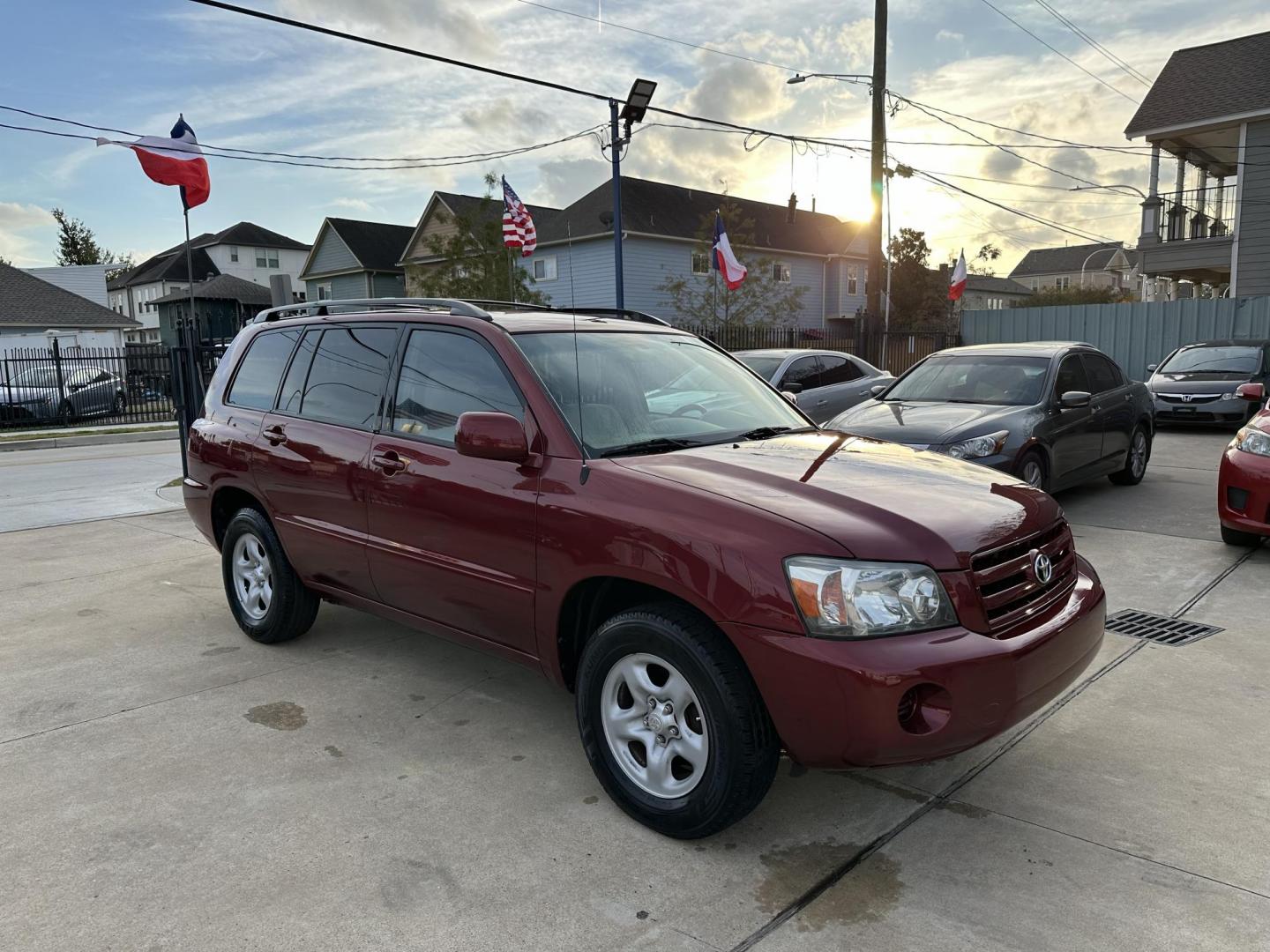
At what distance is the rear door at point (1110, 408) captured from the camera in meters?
8.71

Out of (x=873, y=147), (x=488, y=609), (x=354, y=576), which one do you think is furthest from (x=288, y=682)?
(x=873, y=147)

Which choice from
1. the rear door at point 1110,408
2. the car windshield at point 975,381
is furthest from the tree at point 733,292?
the car windshield at point 975,381

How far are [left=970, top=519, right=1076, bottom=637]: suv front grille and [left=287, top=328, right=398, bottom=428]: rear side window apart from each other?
2.67m

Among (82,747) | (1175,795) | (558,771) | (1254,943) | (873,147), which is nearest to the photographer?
(1254,943)

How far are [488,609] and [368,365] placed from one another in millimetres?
1428

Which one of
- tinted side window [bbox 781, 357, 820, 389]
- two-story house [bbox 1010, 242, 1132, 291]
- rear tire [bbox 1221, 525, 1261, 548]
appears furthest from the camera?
two-story house [bbox 1010, 242, 1132, 291]

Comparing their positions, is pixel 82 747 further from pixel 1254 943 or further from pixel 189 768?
pixel 1254 943

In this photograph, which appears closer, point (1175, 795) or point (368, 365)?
point (1175, 795)

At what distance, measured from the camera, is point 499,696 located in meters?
4.23

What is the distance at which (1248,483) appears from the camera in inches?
245

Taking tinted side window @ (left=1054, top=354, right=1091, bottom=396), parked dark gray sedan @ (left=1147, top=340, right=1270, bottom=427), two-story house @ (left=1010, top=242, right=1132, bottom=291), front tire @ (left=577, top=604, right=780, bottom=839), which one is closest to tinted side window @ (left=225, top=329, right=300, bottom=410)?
front tire @ (left=577, top=604, right=780, bottom=839)

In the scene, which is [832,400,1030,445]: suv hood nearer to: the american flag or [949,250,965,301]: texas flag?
the american flag

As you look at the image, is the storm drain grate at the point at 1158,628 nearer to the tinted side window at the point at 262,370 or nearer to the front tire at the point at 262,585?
the front tire at the point at 262,585

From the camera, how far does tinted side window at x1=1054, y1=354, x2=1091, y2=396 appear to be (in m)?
8.23
